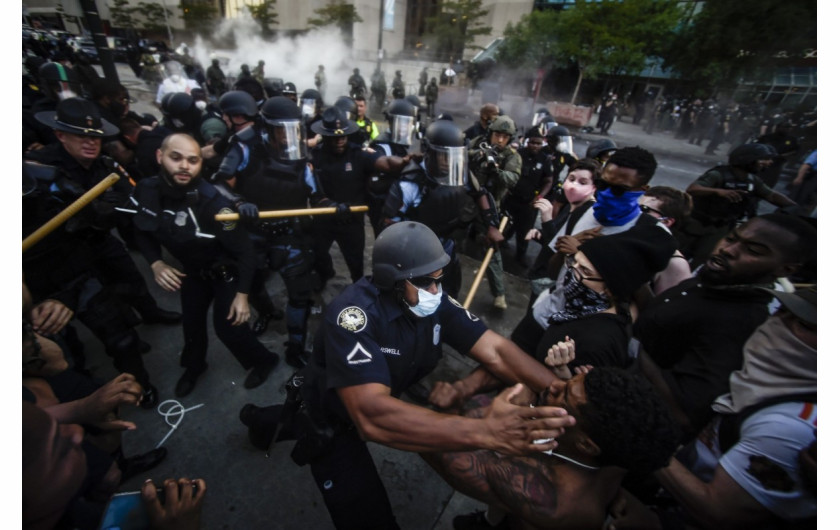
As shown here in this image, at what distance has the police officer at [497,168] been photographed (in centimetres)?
476

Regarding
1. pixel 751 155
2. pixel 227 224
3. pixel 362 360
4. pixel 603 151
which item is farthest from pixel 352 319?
pixel 751 155

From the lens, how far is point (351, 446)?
2.09m

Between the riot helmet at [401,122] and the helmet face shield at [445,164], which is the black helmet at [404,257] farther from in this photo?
the riot helmet at [401,122]

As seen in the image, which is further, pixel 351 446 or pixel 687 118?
pixel 687 118

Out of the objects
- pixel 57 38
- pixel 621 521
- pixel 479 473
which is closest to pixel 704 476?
pixel 621 521

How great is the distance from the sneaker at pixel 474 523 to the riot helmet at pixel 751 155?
4992 millimetres

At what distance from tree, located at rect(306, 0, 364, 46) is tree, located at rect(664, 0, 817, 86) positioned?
28.2 metres

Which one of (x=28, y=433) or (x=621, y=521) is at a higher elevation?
(x=28, y=433)

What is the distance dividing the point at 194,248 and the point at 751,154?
617cm

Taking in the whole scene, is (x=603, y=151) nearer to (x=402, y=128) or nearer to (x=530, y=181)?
(x=530, y=181)

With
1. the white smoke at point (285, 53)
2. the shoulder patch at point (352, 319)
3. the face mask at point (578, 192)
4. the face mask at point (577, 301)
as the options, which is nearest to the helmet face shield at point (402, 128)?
the face mask at point (578, 192)

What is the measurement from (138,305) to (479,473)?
12.9 feet

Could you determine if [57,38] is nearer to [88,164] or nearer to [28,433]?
[88,164]

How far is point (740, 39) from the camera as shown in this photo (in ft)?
62.3
